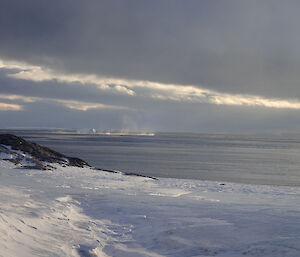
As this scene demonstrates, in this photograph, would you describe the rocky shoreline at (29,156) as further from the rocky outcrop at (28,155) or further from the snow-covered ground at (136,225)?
the snow-covered ground at (136,225)

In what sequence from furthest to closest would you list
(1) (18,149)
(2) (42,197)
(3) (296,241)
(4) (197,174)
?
(4) (197,174) < (1) (18,149) < (2) (42,197) < (3) (296,241)

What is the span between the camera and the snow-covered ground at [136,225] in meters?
8.79

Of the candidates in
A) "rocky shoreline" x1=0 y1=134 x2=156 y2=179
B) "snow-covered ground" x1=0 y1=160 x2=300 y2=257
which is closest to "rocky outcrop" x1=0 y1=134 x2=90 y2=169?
"rocky shoreline" x1=0 y1=134 x2=156 y2=179

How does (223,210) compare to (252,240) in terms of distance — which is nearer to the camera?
(252,240)

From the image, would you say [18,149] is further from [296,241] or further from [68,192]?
[296,241]

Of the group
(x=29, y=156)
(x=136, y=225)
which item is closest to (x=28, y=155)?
(x=29, y=156)

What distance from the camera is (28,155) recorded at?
2939cm

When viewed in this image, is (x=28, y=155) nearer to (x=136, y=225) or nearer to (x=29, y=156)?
(x=29, y=156)

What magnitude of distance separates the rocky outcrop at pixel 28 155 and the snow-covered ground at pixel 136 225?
32.1 feet

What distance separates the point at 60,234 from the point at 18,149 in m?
22.4

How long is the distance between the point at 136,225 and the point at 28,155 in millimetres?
20690

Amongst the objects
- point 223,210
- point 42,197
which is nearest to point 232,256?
point 223,210

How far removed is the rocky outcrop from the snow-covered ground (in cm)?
977

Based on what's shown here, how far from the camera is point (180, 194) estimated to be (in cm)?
1786
